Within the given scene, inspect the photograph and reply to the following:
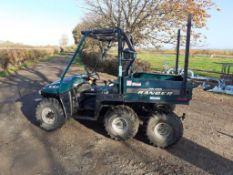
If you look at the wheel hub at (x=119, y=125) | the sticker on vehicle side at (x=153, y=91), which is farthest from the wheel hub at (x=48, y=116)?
the sticker on vehicle side at (x=153, y=91)

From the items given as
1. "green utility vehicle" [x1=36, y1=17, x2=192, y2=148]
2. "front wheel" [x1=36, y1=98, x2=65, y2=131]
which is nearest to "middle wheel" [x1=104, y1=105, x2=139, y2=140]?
"green utility vehicle" [x1=36, y1=17, x2=192, y2=148]

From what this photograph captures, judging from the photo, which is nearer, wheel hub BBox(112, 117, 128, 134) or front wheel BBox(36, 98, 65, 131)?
wheel hub BBox(112, 117, 128, 134)

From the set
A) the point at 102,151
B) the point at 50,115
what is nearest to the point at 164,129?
the point at 102,151

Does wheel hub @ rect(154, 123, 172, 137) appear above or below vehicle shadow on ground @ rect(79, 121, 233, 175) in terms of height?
above

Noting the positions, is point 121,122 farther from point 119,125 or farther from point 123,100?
point 123,100

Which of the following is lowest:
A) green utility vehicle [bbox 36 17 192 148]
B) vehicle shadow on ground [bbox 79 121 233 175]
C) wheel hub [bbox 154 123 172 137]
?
vehicle shadow on ground [bbox 79 121 233 175]

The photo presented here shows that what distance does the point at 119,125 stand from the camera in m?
5.09

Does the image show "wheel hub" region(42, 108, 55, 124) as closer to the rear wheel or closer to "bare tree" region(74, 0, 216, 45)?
the rear wheel

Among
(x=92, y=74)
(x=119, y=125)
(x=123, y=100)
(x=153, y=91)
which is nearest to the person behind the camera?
(x=153, y=91)

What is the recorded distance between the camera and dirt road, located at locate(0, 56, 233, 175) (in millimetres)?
4051

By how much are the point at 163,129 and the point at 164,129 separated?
0.02 meters

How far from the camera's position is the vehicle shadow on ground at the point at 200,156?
4.12m

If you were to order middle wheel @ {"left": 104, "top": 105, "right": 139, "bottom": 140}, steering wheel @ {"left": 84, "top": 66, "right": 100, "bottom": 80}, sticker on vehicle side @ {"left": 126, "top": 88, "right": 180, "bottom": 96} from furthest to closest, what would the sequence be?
steering wheel @ {"left": 84, "top": 66, "right": 100, "bottom": 80}
middle wheel @ {"left": 104, "top": 105, "right": 139, "bottom": 140}
sticker on vehicle side @ {"left": 126, "top": 88, "right": 180, "bottom": 96}

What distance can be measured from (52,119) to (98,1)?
9006 mm
